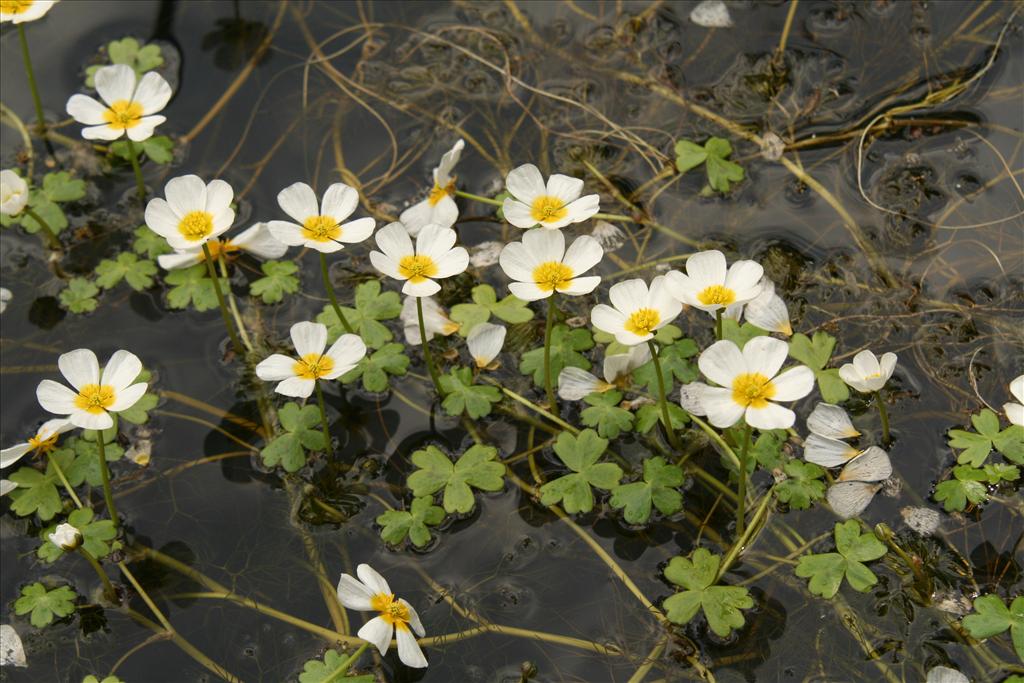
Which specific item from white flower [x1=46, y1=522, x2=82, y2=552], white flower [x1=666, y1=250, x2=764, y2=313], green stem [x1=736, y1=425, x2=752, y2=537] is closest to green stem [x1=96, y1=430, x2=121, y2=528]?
white flower [x1=46, y1=522, x2=82, y2=552]

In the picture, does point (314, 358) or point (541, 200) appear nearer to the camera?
point (314, 358)

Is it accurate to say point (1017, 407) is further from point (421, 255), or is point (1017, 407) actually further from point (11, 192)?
point (11, 192)

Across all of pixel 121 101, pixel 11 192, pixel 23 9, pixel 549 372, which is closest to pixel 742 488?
pixel 549 372

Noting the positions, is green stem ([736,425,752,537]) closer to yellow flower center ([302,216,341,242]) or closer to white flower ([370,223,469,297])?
white flower ([370,223,469,297])

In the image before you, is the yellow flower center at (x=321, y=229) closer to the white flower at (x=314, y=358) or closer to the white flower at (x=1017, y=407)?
the white flower at (x=314, y=358)

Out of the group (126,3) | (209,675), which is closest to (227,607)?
(209,675)

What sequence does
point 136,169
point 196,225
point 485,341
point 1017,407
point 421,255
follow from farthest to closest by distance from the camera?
point 136,169 < point 485,341 < point 196,225 < point 421,255 < point 1017,407
